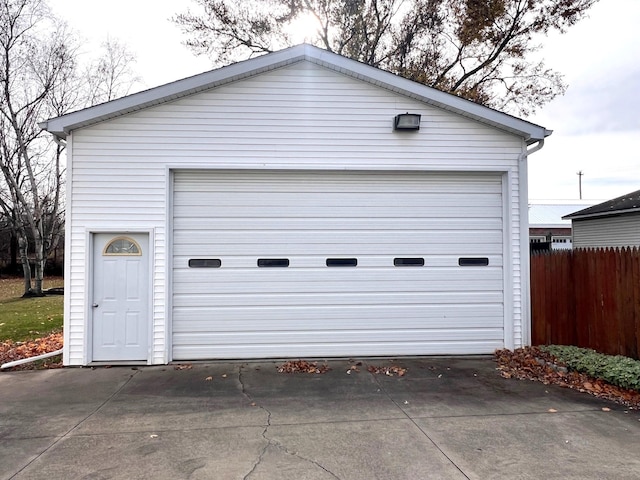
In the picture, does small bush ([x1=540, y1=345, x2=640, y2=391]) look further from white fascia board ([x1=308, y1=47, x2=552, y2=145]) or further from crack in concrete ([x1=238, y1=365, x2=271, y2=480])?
crack in concrete ([x1=238, y1=365, x2=271, y2=480])

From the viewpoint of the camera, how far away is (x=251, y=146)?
7043 millimetres

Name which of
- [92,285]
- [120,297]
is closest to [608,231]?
[120,297]

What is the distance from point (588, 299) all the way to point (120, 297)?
7.30 m

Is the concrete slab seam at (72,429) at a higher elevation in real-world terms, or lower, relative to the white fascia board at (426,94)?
lower

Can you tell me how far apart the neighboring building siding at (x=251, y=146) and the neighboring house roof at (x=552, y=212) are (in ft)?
87.6

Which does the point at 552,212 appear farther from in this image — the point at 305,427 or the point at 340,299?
the point at 305,427

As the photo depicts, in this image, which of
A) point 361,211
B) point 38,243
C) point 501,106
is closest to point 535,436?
point 361,211

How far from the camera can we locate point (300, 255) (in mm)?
7215

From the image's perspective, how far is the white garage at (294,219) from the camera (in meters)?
6.79

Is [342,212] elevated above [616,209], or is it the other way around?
[616,209]

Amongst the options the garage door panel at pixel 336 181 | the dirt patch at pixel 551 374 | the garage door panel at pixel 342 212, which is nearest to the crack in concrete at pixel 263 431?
the garage door panel at pixel 342 212

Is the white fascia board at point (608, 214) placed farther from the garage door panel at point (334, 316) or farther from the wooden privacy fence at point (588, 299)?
the garage door panel at point (334, 316)

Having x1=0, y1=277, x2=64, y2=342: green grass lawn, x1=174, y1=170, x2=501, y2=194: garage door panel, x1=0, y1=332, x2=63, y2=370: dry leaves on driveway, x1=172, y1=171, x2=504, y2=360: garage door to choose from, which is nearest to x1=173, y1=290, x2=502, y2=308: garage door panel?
x1=172, y1=171, x2=504, y2=360: garage door

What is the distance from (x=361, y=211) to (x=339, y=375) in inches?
105
